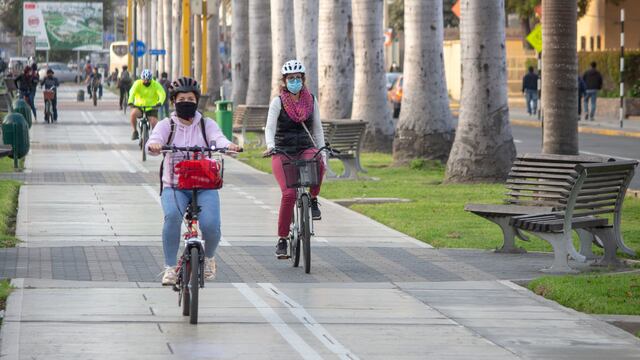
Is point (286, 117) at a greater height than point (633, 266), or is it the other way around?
point (286, 117)

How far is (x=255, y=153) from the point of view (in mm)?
33781

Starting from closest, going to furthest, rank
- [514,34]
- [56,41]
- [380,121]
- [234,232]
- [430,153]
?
[234,232]
[430,153]
[380,121]
[514,34]
[56,41]

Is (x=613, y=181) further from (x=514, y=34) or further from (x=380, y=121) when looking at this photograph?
(x=514, y=34)

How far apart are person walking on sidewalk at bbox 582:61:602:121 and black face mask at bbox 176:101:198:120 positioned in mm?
37701

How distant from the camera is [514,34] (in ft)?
260

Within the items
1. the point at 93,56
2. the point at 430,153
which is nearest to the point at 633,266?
the point at 430,153

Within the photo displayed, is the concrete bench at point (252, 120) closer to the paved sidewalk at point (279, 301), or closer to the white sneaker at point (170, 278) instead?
the paved sidewalk at point (279, 301)

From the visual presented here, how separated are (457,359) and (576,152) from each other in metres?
10.1

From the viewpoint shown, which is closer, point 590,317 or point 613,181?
point 590,317

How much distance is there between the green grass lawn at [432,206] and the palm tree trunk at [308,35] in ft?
22.1

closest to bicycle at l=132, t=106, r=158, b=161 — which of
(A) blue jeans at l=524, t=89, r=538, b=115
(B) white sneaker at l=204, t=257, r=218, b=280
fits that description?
(B) white sneaker at l=204, t=257, r=218, b=280

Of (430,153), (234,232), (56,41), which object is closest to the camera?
(234,232)

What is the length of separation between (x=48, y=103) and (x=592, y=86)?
51.9 feet

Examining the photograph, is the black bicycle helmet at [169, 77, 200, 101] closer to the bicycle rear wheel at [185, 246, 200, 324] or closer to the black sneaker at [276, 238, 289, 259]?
the bicycle rear wheel at [185, 246, 200, 324]
